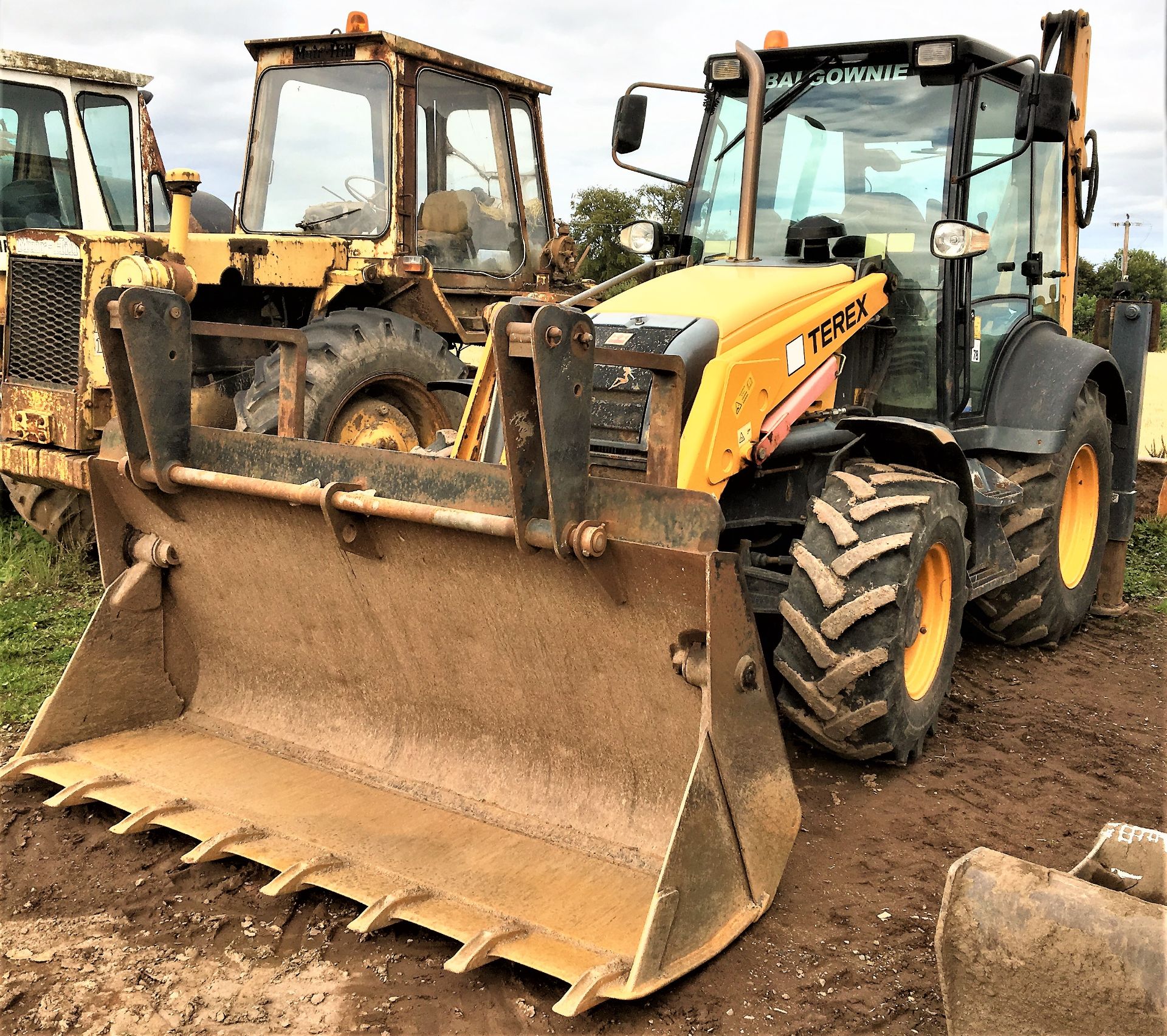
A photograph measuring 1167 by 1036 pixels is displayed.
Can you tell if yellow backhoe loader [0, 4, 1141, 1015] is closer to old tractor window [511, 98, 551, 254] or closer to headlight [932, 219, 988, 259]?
headlight [932, 219, 988, 259]

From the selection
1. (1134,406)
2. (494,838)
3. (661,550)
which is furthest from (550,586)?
(1134,406)

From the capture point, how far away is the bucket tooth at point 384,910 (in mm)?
2871

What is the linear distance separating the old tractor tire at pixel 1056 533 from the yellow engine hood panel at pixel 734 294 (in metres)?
1.35

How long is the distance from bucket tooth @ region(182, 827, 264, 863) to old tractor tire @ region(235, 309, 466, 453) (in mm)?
2666

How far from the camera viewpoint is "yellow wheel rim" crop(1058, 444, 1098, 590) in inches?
226

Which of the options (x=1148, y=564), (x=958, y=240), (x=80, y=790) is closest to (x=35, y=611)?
(x=80, y=790)

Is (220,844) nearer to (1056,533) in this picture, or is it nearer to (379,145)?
(1056,533)

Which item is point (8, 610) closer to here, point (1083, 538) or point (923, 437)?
point (923, 437)

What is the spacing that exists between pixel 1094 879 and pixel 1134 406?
4.14 meters

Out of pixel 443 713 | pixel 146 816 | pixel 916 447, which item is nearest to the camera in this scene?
pixel 146 816

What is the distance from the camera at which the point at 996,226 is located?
5.14 meters

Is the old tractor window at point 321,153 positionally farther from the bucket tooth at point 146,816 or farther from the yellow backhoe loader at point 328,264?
the bucket tooth at point 146,816

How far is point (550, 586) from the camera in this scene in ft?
10.9

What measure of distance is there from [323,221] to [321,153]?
16.4 inches
